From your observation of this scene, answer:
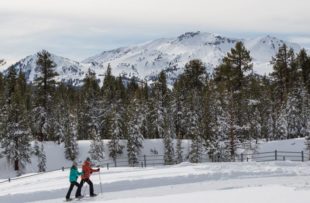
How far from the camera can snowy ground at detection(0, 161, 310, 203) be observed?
71.9ft

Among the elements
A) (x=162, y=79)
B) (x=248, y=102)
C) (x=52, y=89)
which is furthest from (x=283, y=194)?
(x=162, y=79)

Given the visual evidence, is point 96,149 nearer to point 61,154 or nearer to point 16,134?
point 61,154

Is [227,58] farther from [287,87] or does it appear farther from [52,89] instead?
[52,89]

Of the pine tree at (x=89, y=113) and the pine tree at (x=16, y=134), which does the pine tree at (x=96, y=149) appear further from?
the pine tree at (x=89, y=113)

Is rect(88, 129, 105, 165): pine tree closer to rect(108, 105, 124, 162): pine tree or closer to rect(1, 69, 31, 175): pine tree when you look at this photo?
rect(108, 105, 124, 162): pine tree

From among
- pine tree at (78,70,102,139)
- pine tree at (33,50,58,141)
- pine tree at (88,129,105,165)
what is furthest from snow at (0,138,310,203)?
pine tree at (78,70,102,139)

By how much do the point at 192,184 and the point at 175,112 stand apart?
155 feet

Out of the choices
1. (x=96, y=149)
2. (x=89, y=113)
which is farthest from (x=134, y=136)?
(x=89, y=113)

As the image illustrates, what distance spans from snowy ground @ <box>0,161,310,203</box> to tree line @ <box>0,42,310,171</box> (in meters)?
19.0

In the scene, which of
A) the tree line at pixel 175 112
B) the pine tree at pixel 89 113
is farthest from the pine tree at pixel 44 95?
the pine tree at pixel 89 113

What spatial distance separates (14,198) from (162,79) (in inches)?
2057

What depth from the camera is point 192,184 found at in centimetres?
2750

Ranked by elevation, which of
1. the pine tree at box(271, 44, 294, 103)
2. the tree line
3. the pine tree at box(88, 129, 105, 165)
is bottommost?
the pine tree at box(88, 129, 105, 165)

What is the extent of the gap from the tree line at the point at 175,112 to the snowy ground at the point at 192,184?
19046 mm
